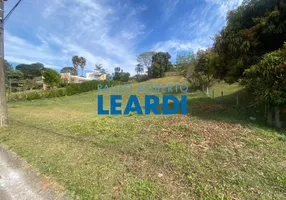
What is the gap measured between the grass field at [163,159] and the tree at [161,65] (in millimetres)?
35034

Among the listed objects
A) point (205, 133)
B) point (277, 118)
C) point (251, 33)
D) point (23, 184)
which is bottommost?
point (23, 184)

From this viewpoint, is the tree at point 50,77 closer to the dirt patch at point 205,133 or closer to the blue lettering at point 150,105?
the blue lettering at point 150,105

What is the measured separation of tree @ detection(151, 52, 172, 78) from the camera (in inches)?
1518

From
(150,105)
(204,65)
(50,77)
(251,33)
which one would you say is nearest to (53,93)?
(50,77)

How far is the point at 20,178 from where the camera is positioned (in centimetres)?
240

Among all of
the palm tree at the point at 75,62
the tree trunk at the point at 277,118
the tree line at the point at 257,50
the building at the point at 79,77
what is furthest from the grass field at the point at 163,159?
the palm tree at the point at 75,62

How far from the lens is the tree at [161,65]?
3856cm

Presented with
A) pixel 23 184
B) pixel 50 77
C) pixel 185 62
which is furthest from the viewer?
pixel 50 77

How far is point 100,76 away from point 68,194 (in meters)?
43.5

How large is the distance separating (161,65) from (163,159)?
124 feet

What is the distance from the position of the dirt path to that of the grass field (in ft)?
0.41

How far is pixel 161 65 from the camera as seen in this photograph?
3897 centimetres

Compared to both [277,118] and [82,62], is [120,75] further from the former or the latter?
[277,118]

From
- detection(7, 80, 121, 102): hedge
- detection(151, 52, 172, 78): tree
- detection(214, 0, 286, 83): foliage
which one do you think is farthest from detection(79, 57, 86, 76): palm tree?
detection(214, 0, 286, 83): foliage
